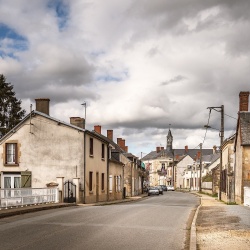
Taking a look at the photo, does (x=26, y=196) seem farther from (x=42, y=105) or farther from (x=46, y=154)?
(x=42, y=105)

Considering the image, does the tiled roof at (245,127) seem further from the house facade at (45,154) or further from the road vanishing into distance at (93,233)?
the road vanishing into distance at (93,233)

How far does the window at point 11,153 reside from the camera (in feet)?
113

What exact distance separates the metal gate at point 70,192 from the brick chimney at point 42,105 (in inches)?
274

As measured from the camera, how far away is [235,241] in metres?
11.3

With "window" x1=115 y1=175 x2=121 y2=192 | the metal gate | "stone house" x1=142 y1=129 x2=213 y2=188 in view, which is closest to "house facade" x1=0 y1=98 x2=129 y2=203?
the metal gate

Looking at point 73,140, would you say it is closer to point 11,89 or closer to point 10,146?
point 10,146

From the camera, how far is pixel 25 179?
33344 mm

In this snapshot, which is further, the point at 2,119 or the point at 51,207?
the point at 2,119

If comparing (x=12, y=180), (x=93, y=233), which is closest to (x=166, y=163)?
(x=12, y=180)

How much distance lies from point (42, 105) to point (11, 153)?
4.56 m

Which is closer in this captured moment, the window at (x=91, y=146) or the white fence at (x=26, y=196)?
the white fence at (x=26, y=196)

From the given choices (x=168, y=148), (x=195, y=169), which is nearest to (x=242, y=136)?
(x=195, y=169)

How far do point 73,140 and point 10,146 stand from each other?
536cm

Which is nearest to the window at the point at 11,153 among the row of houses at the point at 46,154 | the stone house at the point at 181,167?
the row of houses at the point at 46,154
